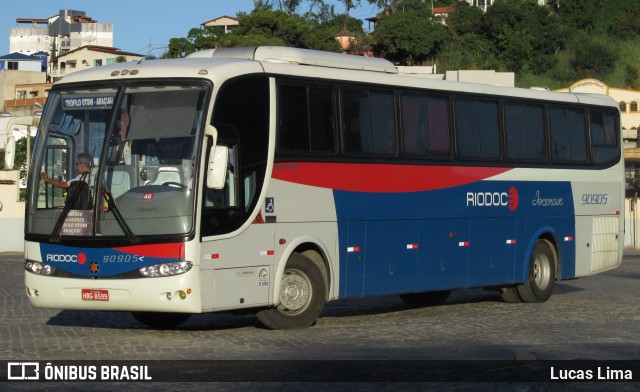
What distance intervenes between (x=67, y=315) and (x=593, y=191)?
972cm

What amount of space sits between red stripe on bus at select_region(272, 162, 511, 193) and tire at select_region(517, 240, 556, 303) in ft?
6.45

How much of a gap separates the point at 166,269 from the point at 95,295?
0.92 m

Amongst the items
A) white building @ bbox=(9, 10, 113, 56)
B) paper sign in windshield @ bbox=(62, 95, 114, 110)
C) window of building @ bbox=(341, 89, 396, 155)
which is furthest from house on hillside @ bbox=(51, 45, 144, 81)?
paper sign in windshield @ bbox=(62, 95, 114, 110)

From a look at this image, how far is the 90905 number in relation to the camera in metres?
22.1

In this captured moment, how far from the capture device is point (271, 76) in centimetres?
1548

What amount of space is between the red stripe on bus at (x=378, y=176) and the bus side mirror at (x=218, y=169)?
1.26 metres

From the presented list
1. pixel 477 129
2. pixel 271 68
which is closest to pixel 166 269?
pixel 271 68

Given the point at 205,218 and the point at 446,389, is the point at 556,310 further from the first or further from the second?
the point at 446,389

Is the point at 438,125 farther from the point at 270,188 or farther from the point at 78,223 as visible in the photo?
the point at 78,223

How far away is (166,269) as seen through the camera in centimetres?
1402

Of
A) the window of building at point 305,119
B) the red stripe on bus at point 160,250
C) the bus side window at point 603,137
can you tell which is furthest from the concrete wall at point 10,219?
the red stripe on bus at point 160,250

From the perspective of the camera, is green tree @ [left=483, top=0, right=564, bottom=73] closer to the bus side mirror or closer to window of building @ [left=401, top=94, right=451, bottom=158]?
window of building @ [left=401, top=94, right=451, bottom=158]

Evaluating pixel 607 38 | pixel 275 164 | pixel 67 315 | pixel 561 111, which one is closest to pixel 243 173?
pixel 275 164

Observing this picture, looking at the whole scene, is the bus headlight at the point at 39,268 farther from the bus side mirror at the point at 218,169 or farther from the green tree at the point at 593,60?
the green tree at the point at 593,60
